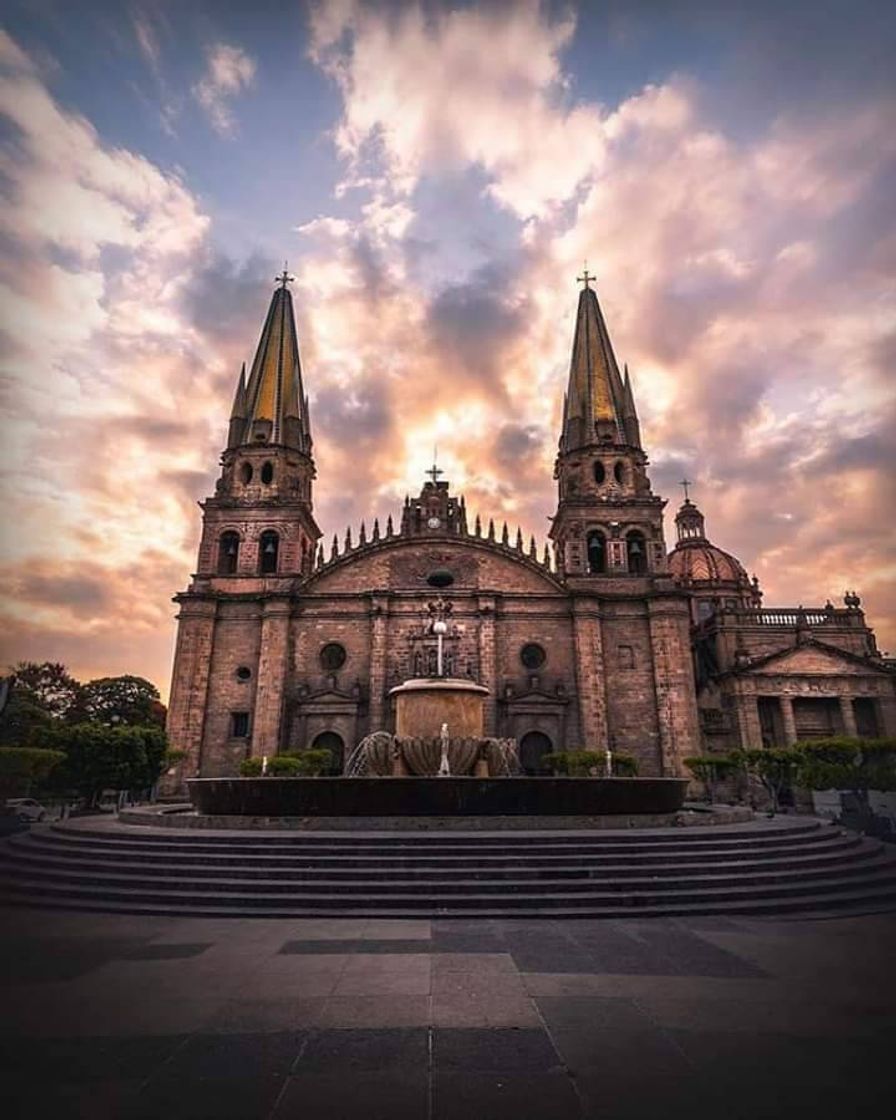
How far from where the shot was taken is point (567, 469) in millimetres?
42688

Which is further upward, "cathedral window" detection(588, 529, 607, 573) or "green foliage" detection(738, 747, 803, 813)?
"cathedral window" detection(588, 529, 607, 573)

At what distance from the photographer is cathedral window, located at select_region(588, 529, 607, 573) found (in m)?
39.4

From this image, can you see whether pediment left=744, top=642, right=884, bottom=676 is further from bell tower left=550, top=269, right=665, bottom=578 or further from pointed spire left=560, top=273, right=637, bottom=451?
pointed spire left=560, top=273, right=637, bottom=451

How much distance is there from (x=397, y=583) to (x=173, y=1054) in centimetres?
3310

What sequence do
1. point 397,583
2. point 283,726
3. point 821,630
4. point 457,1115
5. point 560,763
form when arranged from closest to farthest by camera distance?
point 457,1115 → point 560,763 → point 283,726 → point 397,583 → point 821,630

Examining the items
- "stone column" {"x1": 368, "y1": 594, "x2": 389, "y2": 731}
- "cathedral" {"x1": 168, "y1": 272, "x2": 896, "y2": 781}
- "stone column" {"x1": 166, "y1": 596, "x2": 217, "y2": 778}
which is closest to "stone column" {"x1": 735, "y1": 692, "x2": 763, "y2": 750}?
"cathedral" {"x1": 168, "y1": 272, "x2": 896, "y2": 781}

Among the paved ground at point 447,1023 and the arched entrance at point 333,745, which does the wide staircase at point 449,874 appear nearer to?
the paved ground at point 447,1023

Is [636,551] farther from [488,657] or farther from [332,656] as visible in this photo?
[332,656]

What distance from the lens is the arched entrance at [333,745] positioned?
33375mm

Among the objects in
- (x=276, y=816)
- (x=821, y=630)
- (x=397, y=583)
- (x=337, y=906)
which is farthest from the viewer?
(x=821, y=630)

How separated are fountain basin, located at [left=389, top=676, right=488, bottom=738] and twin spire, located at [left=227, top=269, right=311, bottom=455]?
27.5m

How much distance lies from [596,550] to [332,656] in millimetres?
16653

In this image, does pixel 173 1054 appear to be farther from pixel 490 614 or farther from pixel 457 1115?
pixel 490 614

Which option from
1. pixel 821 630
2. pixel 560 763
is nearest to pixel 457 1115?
pixel 560 763
